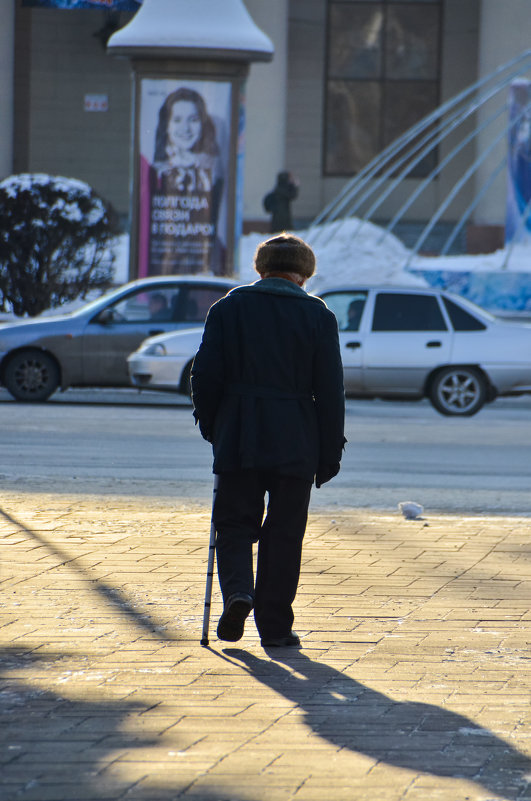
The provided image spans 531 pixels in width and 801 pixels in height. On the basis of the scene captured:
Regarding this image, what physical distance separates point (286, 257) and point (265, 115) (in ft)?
85.5

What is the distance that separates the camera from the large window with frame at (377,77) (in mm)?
34688

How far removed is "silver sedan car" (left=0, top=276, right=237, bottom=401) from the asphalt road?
314 mm

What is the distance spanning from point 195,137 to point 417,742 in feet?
56.6

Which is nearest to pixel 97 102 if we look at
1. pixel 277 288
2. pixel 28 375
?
pixel 28 375

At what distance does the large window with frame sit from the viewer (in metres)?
34.7

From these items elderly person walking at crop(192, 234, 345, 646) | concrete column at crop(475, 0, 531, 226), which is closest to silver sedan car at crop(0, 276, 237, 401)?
elderly person walking at crop(192, 234, 345, 646)

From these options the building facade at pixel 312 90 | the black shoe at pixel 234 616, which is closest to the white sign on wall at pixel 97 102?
the building facade at pixel 312 90

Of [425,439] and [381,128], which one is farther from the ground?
[381,128]

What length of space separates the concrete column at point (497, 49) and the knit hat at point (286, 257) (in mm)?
26393

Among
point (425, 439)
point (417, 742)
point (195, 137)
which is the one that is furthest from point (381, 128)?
point (417, 742)

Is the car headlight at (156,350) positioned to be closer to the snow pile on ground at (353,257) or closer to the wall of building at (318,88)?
the snow pile on ground at (353,257)

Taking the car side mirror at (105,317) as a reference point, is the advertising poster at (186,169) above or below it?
above

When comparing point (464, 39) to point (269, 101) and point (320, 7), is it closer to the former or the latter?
point (320, 7)

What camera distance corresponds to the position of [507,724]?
13.8 ft
